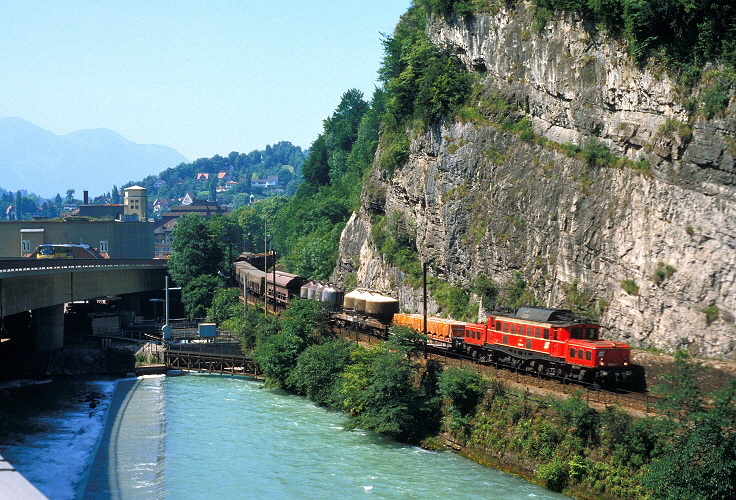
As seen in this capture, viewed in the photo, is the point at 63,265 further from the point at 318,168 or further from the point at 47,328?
the point at 318,168

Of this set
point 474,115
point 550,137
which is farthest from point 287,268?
point 550,137

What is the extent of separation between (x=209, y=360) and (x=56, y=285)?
14.3 m

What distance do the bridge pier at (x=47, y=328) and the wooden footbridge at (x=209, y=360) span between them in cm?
998

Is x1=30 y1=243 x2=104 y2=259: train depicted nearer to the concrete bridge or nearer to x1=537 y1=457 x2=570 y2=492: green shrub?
the concrete bridge

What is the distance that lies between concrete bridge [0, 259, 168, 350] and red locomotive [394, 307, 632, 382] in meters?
29.8

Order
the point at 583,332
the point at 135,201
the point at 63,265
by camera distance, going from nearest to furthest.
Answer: the point at 583,332 → the point at 63,265 → the point at 135,201

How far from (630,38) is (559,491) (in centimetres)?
2554

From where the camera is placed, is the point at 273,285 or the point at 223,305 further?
the point at 223,305

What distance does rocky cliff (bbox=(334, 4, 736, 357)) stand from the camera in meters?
37.6

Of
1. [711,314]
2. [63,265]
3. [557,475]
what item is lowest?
[557,475]

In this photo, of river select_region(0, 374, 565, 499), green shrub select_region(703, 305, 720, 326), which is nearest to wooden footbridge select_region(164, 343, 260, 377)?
river select_region(0, 374, 565, 499)

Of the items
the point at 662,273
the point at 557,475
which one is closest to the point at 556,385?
the point at 557,475

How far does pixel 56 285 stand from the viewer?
6369cm

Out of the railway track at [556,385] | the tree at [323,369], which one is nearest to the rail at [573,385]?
the railway track at [556,385]
